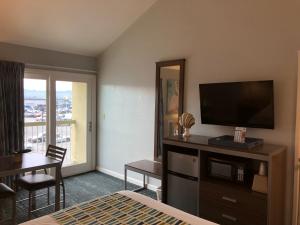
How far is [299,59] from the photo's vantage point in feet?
8.34

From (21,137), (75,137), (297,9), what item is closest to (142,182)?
(75,137)

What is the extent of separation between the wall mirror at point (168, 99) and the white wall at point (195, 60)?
0.37 ft

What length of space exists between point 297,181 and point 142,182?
7.54 feet

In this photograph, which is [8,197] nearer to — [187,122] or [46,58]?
[187,122]

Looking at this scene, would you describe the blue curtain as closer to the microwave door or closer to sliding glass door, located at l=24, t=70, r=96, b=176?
sliding glass door, located at l=24, t=70, r=96, b=176

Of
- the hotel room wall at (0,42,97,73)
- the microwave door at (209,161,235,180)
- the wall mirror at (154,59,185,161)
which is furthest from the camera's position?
the hotel room wall at (0,42,97,73)

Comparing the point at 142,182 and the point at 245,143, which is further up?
the point at 245,143

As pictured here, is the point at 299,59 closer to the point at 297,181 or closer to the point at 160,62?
the point at 297,181

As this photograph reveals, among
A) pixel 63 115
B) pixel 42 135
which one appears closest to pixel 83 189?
pixel 42 135

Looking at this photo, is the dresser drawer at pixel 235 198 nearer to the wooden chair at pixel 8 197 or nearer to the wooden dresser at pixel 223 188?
the wooden dresser at pixel 223 188

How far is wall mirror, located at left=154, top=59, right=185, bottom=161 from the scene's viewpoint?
3594 mm

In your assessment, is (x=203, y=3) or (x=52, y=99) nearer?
(x=203, y=3)

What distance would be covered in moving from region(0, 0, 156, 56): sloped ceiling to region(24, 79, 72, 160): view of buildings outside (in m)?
0.67

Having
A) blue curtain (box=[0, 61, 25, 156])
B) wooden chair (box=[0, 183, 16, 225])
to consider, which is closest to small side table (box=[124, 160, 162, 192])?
wooden chair (box=[0, 183, 16, 225])
